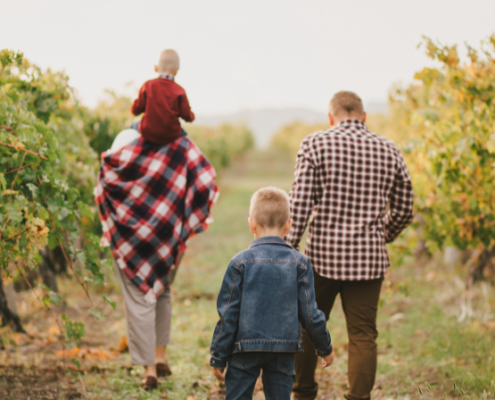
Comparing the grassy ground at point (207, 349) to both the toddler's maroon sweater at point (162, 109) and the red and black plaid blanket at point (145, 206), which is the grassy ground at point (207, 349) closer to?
the red and black plaid blanket at point (145, 206)

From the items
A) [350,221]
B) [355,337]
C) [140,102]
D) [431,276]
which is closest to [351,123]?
[350,221]

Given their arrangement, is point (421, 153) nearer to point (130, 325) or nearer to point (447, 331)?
→ point (447, 331)

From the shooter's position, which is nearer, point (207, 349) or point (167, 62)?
point (167, 62)

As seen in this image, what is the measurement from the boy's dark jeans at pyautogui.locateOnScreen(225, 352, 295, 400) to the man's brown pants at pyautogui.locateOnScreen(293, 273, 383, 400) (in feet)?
2.49

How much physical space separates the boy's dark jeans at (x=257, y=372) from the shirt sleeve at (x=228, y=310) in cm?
8

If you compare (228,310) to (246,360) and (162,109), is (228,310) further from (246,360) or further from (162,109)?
(162,109)

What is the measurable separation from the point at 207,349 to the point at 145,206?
63.5 inches

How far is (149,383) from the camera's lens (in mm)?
3328

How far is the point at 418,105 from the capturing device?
6.33 m

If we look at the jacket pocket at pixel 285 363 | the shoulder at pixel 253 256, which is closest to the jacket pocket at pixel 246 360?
the jacket pocket at pixel 285 363

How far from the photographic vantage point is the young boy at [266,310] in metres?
2.18

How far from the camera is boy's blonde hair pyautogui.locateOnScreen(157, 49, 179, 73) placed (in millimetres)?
3428

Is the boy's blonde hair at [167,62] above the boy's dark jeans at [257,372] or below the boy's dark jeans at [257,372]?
above

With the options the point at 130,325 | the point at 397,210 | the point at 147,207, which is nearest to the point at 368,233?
the point at 397,210
